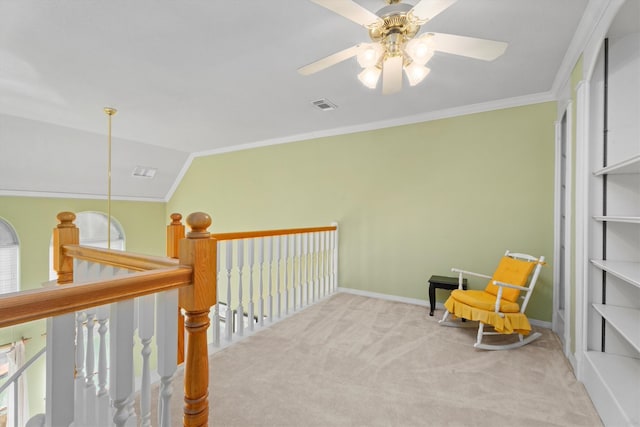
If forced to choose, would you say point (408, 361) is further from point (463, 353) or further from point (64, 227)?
point (64, 227)

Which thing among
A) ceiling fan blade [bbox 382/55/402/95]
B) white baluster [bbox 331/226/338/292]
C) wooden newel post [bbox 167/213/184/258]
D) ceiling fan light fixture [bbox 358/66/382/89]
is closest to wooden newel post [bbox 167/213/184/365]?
wooden newel post [bbox 167/213/184/258]

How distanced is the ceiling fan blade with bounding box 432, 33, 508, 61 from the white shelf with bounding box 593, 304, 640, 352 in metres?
1.65

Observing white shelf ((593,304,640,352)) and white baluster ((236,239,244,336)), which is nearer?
white shelf ((593,304,640,352))

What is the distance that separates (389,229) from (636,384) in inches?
99.4

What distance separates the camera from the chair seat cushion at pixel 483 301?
2498mm

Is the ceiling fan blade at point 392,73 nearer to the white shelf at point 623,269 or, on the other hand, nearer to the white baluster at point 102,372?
the white shelf at point 623,269

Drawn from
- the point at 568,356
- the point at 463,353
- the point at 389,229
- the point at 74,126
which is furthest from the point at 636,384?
the point at 74,126

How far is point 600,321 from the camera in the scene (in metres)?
1.96

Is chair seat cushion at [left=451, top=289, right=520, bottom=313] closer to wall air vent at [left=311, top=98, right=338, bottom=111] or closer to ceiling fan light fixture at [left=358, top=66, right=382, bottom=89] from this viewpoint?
ceiling fan light fixture at [left=358, top=66, right=382, bottom=89]

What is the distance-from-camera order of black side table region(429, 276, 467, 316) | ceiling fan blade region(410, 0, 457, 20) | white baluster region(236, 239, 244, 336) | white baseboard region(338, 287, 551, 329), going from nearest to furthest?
Result: ceiling fan blade region(410, 0, 457, 20) < white baluster region(236, 239, 244, 336) < white baseboard region(338, 287, 551, 329) < black side table region(429, 276, 467, 316)

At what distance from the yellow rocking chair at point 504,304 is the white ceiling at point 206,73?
5.89 feet

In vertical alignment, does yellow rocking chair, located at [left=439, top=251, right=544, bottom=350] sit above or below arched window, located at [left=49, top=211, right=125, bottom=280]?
below

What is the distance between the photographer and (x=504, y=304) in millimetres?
2527

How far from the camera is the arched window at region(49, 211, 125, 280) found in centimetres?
534
